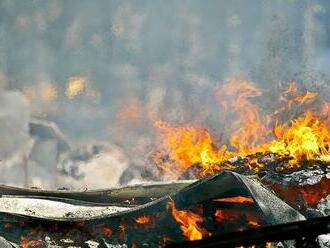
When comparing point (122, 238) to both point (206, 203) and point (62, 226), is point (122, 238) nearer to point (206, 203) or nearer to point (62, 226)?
point (62, 226)

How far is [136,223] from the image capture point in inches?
280

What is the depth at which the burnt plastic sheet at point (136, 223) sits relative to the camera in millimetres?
6973

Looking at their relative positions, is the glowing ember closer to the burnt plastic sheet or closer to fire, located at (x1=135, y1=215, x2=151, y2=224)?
the burnt plastic sheet

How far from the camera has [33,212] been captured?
8000 mm

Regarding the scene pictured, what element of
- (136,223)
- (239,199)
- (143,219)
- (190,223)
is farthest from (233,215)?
(136,223)

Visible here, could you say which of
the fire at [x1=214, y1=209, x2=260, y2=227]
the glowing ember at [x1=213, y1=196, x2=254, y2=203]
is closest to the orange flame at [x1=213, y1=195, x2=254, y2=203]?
the glowing ember at [x1=213, y1=196, x2=254, y2=203]

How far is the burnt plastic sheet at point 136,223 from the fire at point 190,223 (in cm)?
8

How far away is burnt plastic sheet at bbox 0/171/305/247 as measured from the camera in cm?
697

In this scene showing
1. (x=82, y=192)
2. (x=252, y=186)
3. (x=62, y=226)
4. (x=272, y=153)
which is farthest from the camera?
(x=272, y=153)

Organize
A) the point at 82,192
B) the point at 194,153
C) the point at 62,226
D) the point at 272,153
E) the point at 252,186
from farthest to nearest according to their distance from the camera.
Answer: the point at 194,153 < the point at 272,153 < the point at 82,192 < the point at 62,226 < the point at 252,186

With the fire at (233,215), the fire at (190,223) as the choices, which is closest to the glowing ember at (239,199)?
the fire at (233,215)

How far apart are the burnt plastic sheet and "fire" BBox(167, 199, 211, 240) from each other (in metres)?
0.08

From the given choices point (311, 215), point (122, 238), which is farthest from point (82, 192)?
point (311, 215)

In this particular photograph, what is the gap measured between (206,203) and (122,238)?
1.63 m
